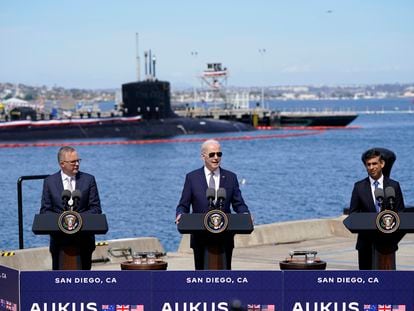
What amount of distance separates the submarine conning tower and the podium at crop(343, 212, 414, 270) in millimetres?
89564

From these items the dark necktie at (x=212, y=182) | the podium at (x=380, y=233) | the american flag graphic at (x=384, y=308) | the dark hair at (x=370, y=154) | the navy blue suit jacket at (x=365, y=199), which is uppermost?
the dark hair at (x=370, y=154)

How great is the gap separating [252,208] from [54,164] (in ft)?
112

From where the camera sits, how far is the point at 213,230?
1066 centimetres

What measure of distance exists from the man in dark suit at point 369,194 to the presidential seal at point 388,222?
426 mm

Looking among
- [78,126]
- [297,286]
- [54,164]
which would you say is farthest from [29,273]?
[78,126]

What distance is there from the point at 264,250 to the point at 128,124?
3313 inches

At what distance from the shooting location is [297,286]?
33.1ft

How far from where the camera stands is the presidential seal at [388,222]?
10594 millimetres

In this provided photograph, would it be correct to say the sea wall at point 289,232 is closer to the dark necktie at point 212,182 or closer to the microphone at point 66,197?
the dark necktie at point 212,182

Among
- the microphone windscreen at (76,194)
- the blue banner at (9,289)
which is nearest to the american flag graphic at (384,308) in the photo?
the microphone windscreen at (76,194)

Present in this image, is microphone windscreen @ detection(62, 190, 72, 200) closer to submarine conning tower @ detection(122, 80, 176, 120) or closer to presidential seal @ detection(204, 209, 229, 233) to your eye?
presidential seal @ detection(204, 209, 229, 233)

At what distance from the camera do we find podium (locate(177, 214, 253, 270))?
10727 millimetres

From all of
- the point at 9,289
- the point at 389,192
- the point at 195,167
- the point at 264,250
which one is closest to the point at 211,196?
the point at 389,192

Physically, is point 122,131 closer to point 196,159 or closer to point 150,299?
point 196,159
